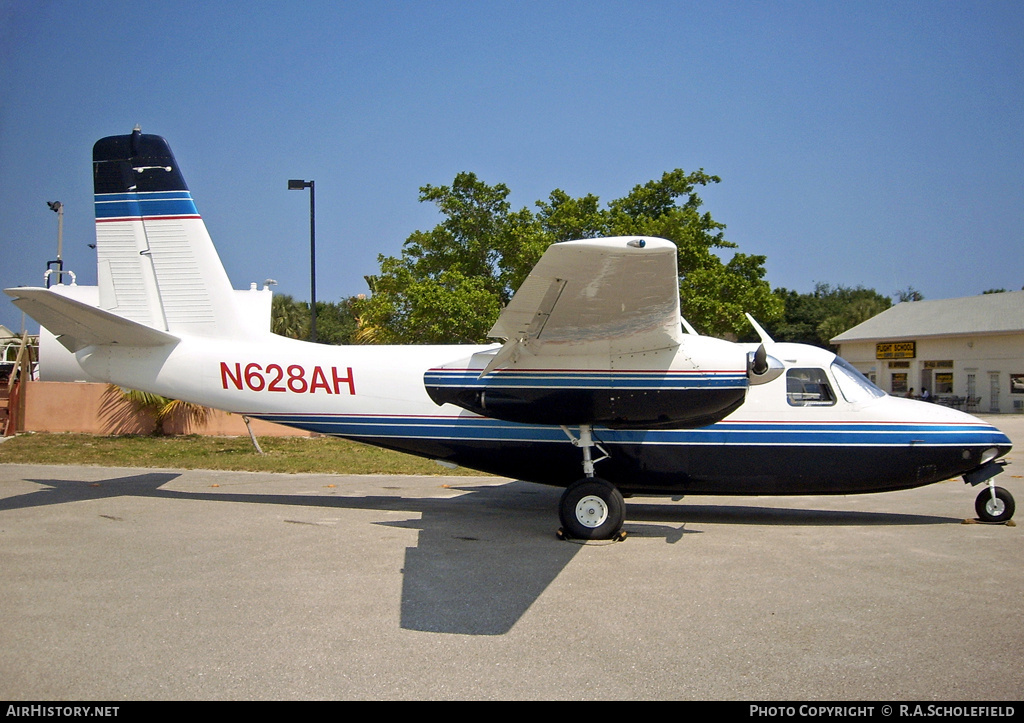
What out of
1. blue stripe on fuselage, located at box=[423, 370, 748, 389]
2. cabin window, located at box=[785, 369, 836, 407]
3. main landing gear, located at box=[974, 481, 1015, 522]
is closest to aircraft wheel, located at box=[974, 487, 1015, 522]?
main landing gear, located at box=[974, 481, 1015, 522]

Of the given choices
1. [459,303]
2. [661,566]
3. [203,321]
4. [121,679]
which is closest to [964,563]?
[661,566]

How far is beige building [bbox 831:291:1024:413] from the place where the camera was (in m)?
36.7

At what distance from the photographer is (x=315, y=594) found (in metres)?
6.12

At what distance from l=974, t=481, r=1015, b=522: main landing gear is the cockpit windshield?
5.83 feet

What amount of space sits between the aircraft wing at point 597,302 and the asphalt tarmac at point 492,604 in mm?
2253

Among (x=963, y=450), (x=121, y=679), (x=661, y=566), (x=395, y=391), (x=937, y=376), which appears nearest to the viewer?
(x=121, y=679)

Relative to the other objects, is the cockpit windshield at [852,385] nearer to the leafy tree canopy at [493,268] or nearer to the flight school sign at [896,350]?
the leafy tree canopy at [493,268]

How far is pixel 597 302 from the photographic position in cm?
729

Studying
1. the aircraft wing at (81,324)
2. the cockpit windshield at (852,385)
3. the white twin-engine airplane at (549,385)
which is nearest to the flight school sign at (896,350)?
the white twin-engine airplane at (549,385)

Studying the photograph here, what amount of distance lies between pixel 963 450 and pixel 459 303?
15235mm

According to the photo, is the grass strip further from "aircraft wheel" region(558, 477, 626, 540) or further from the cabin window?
the cabin window

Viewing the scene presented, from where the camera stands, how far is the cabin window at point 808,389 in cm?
925
